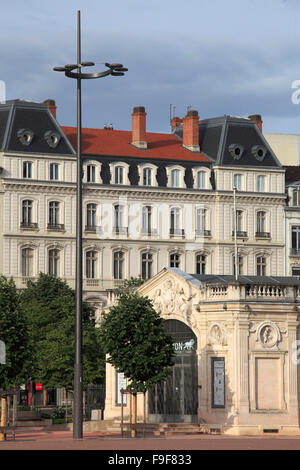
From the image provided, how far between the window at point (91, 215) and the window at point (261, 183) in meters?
15.7

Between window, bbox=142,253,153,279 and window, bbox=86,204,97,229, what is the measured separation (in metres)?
5.69

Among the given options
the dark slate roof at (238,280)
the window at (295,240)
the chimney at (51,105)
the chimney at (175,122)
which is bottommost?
the dark slate roof at (238,280)

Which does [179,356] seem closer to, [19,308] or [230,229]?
[19,308]

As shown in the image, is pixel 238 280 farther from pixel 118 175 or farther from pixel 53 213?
pixel 118 175

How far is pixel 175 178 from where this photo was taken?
116 m

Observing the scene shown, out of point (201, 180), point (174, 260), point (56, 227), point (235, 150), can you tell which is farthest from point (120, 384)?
point (235, 150)

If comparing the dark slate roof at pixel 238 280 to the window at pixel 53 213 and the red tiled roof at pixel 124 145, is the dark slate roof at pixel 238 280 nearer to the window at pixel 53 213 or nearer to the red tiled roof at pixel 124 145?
the window at pixel 53 213

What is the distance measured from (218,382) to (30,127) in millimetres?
56336

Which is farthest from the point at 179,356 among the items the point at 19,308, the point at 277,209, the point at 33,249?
the point at 277,209

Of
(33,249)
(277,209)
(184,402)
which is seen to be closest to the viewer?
(184,402)

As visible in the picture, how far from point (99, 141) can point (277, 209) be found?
17791 mm

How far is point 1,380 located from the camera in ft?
197

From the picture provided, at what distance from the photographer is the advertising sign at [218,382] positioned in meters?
57.4

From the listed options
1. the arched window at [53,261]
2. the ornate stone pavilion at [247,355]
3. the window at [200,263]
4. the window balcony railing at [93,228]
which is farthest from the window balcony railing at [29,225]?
the ornate stone pavilion at [247,355]
